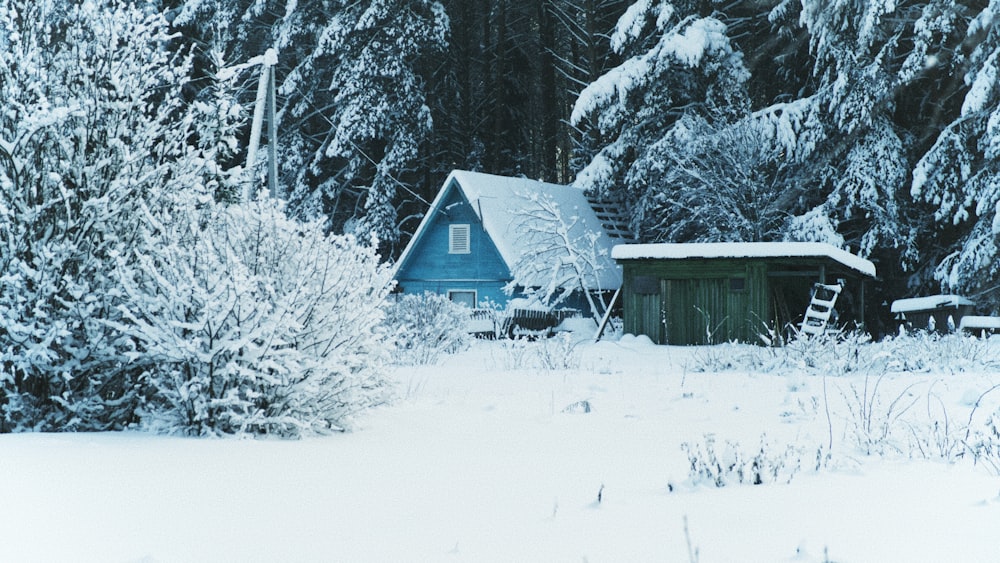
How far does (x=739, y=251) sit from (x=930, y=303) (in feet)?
18.7

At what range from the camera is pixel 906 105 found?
2672 cm

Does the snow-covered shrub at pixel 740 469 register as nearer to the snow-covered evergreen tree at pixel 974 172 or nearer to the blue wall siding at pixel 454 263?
the snow-covered evergreen tree at pixel 974 172

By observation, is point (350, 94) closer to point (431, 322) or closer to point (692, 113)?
point (692, 113)

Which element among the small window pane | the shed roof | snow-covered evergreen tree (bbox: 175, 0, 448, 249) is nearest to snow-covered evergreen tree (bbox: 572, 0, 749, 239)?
the shed roof

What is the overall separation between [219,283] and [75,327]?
149 centimetres

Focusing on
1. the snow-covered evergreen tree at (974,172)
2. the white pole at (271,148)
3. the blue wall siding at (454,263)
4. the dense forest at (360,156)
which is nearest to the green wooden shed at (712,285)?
the snow-covered evergreen tree at (974,172)

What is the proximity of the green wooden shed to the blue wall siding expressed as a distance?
7.99 meters

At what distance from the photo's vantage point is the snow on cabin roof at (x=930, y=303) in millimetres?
21672

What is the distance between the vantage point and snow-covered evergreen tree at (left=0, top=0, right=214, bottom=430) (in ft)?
23.8

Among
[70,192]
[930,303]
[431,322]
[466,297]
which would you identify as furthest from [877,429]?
[466,297]

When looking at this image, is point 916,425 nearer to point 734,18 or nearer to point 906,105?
point 906,105

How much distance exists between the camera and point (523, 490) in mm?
5406

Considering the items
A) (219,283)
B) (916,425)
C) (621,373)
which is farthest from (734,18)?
(219,283)

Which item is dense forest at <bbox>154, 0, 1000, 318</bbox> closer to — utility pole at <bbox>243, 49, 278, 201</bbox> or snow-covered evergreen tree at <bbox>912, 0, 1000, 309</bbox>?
snow-covered evergreen tree at <bbox>912, 0, 1000, 309</bbox>
